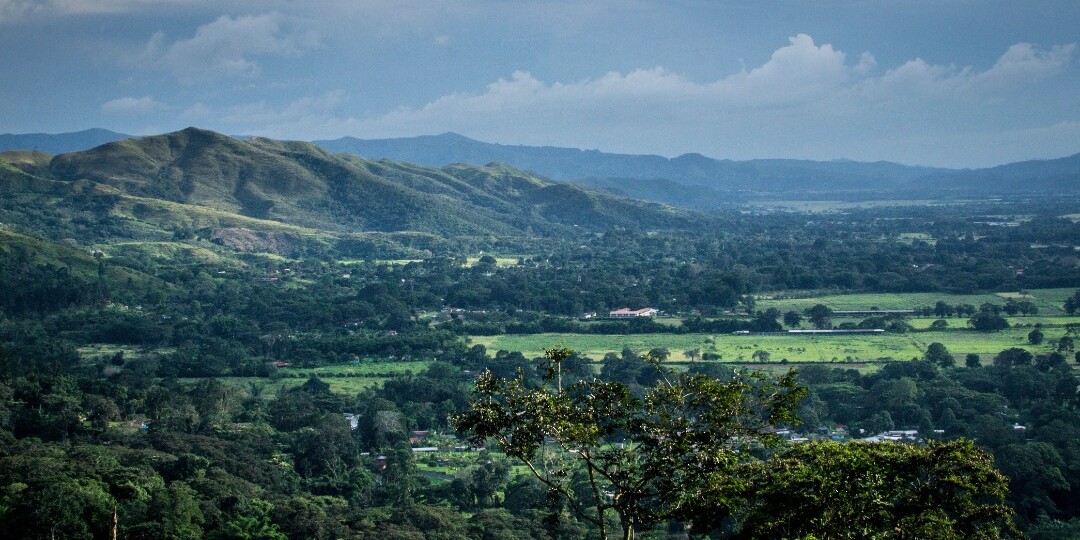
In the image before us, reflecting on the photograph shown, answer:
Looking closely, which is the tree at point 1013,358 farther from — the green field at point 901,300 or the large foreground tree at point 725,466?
the large foreground tree at point 725,466

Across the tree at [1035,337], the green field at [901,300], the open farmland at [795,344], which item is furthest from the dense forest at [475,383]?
the open farmland at [795,344]

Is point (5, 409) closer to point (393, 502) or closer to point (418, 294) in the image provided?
point (393, 502)

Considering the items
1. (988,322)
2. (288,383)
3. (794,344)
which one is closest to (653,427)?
(288,383)

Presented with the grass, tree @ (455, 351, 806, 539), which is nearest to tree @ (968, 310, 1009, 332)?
the grass

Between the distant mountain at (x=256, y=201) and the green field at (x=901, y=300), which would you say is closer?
the green field at (x=901, y=300)

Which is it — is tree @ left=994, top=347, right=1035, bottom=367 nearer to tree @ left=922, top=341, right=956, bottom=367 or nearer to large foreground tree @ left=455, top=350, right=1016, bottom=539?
tree @ left=922, top=341, right=956, bottom=367

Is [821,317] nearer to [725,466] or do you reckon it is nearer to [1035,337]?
[1035,337]
